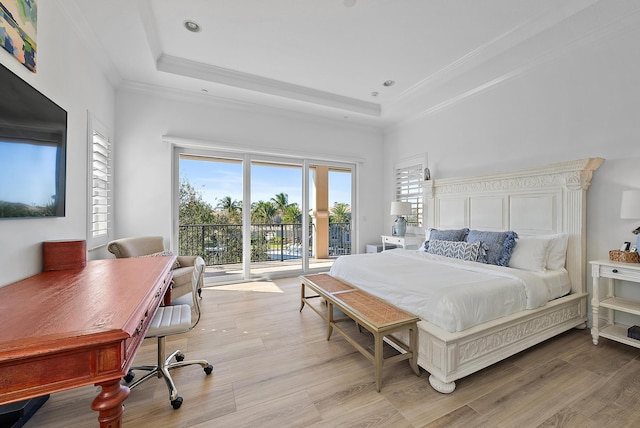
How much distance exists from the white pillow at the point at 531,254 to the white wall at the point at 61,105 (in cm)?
405

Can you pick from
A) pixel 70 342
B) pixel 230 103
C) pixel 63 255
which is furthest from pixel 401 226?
pixel 70 342

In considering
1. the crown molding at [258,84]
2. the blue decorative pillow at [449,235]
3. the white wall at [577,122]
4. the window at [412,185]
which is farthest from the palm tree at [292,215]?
the white wall at [577,122]

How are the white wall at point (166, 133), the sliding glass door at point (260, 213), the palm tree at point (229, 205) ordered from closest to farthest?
the white wall at point (166, 133)
the sliding glass door at point (260, 213)
the palm tree at point (229, 205)

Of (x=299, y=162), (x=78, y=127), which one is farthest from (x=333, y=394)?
(x=299, y=162)

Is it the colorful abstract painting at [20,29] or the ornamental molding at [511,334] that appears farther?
the ornamental molding at [511,334]

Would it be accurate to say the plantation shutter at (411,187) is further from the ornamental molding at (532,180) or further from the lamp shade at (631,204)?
the lamp shade at (631,204)

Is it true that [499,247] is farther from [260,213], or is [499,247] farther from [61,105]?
[61,105]

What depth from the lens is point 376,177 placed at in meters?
5.47

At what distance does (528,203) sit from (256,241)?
158 inches

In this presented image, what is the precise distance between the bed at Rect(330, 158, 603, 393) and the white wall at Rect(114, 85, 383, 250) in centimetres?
252

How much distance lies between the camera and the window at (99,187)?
8.75 ft

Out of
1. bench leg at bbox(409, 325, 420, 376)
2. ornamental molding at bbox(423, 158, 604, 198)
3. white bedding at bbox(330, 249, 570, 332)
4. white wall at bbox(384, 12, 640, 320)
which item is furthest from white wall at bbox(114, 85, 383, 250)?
bench leg at bbox(409, 325, 420, 376)

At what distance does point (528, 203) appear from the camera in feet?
10.1

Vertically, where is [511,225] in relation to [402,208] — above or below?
below
